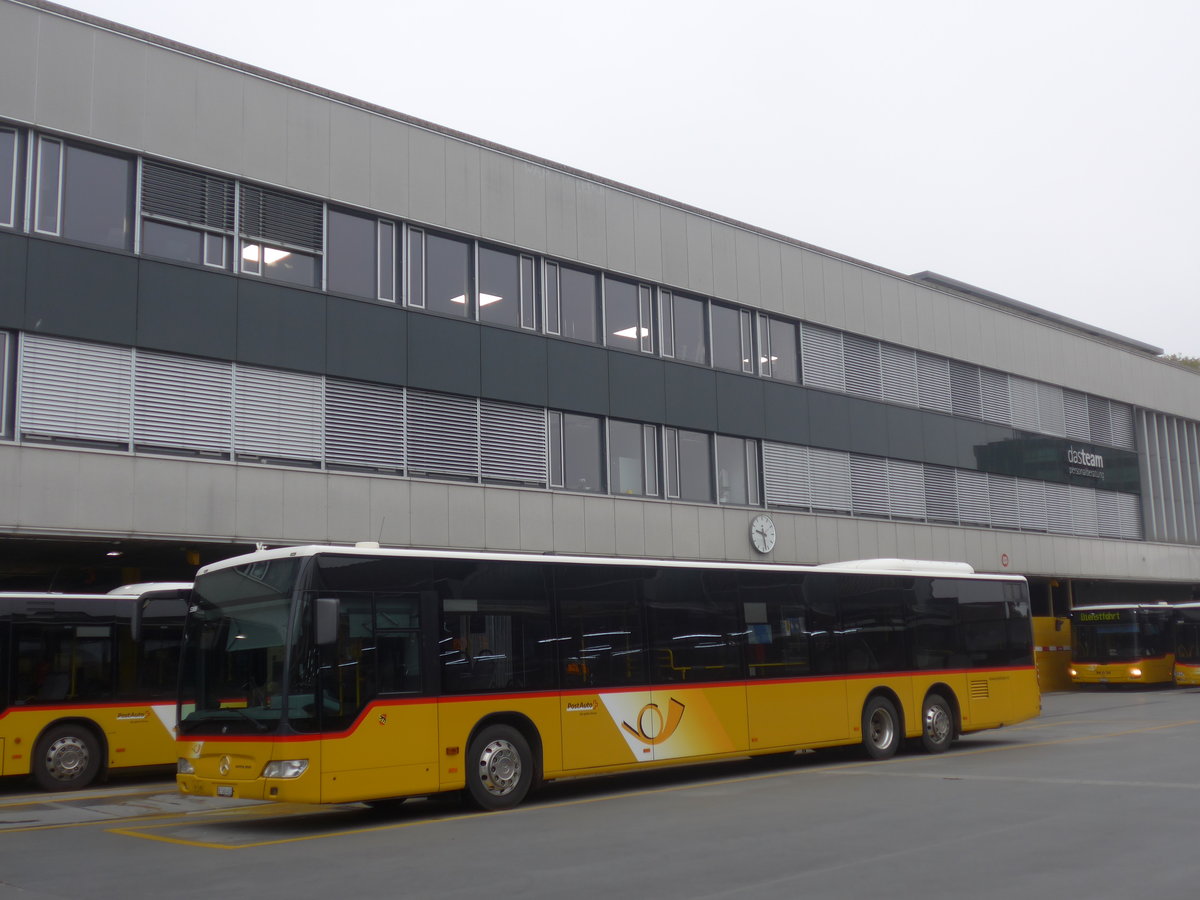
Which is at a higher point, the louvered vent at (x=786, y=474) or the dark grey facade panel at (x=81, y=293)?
the dark grey facade panel at (x=81, y=293)

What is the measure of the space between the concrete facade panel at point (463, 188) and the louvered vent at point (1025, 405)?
20215mm

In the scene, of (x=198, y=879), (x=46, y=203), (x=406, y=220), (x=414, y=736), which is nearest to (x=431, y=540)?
(x=406, y=220)

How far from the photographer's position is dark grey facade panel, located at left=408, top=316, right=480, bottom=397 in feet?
74.9

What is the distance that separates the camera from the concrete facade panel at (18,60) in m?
18.3

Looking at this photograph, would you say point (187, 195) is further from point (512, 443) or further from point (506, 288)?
point (512, 443)

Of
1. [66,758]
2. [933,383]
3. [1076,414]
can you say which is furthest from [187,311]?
[1076,414]

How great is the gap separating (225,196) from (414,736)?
1180 centimetres

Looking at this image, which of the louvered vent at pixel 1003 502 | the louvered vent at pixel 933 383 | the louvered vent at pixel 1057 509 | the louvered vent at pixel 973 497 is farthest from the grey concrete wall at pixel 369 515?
the louvered vent at pixel 1057 509

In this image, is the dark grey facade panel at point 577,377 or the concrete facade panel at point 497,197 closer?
the concrete facade panel at point 497,197

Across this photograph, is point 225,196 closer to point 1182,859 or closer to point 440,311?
point 440,311

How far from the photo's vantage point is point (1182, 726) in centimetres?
2250

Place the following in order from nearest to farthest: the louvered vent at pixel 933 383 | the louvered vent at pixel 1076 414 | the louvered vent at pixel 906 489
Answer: the louvered vent at pixel 906 489 < the louvered vent at pixel 933 383 < the louvered vent at pixel 1076 414

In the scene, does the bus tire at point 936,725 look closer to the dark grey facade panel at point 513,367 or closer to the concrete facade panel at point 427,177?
the dark grey facade panel at point 513,367

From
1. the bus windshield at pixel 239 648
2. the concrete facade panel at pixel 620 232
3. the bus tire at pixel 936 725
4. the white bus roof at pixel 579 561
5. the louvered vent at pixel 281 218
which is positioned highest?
the concrete facade panel at pixel 620 232
